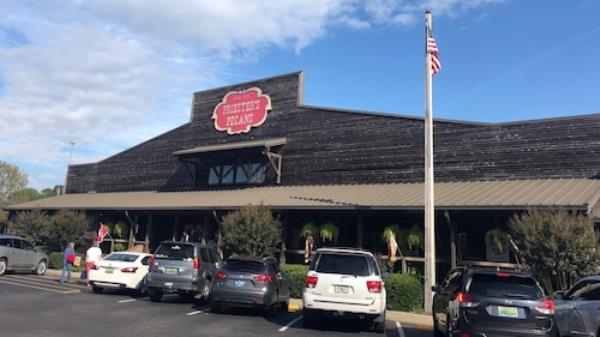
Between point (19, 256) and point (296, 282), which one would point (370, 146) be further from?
point (19, 256)

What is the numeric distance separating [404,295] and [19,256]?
55.2 ft

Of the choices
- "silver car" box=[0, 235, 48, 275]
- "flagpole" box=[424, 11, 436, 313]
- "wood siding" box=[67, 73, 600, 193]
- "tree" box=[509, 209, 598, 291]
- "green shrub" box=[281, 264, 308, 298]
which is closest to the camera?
"tree" box=[509, 209, 598, 291]

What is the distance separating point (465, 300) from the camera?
8477 millimetres

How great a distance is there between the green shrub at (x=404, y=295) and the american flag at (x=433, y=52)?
6.63 metres

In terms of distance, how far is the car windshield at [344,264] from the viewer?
1084 centimetres

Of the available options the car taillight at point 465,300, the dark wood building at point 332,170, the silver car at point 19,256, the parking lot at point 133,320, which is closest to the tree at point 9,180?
the dark wood building at point 332,170

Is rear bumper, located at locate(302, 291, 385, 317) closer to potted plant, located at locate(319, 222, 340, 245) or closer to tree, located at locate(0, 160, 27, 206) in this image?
potted plant, located at locate(319, 222, 340, 245)

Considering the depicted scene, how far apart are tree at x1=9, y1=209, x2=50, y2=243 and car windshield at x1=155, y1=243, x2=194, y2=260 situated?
583 inches

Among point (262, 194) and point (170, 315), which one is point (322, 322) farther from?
point (262, 194)

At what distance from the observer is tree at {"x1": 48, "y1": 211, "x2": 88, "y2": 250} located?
2555cm

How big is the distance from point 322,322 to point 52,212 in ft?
79.8

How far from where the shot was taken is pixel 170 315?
38.2ft

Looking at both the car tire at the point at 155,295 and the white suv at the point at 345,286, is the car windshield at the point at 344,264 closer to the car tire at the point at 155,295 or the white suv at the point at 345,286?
the white suv at the point at 345,286

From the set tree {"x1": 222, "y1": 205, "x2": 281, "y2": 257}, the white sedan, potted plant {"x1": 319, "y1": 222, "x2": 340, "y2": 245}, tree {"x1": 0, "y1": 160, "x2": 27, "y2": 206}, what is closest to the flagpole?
potted plant {"x1": 319, "y1": 222, "x2": 340, "y2": 245}
